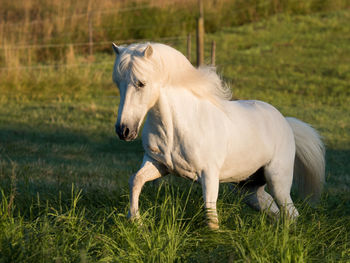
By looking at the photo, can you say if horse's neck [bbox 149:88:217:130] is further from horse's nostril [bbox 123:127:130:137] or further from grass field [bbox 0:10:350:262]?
grass field [bbox 0:10:350:262]

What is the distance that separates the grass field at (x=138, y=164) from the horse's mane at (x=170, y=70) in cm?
75

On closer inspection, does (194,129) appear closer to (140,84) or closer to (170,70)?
(170,70)

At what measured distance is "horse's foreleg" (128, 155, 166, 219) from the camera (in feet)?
14.0

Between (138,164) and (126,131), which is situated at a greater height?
(126,131)

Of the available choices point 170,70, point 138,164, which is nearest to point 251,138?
point 170,70

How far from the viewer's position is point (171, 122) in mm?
4246

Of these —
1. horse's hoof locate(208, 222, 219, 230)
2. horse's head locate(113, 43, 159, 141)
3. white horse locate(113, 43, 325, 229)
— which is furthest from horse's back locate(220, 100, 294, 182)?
horse's head locate(113, 43, 159, 141)

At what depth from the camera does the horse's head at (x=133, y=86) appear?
3.88 meters

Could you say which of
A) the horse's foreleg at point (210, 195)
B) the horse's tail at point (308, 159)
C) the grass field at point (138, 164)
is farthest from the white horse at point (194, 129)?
the horse's tail at point (308, 159)

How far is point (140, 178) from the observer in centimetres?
430

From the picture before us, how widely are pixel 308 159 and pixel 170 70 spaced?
1.88 meters

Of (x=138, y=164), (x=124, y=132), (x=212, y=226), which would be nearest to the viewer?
(x=124, y=132)

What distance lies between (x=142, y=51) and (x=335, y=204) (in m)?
3.10

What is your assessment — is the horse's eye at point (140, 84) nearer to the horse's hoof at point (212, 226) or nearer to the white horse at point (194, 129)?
the white horse at point (194, 129)
